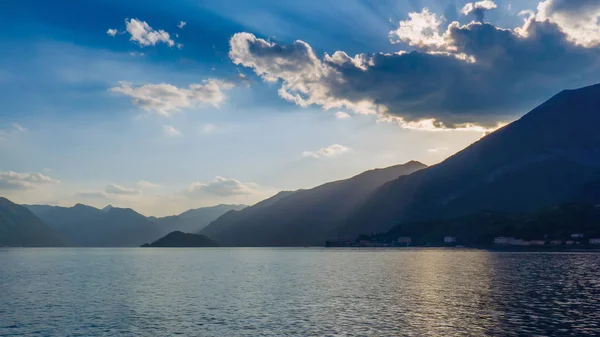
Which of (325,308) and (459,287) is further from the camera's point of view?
(459,287)

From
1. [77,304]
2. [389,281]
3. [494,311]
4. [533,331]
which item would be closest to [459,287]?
[389,281]

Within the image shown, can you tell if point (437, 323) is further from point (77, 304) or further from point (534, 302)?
point (77, 304)

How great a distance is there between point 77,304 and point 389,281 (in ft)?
254

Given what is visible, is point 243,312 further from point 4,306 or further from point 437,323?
point 4,306

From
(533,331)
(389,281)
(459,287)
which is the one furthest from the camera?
(389,281)

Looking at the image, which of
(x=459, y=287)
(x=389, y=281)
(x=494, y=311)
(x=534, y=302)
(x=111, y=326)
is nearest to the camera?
(x=111, y=326)

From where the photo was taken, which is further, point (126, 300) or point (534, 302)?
point (126, 300)

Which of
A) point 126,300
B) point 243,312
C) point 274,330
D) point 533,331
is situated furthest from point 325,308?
point 126,300

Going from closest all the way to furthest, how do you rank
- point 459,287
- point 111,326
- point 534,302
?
1. point 111,326
2. point 534,302
3. point 459,287

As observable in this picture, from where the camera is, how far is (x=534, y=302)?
287 feet

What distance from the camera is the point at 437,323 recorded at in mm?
69812

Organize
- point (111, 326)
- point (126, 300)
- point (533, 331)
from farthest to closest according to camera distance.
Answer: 1. point (126, 300)
2. point (111, 326)
3. point (533, 331)

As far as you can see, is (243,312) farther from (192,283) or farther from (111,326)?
(192,283)

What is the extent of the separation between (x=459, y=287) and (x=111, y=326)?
77.7 metres
